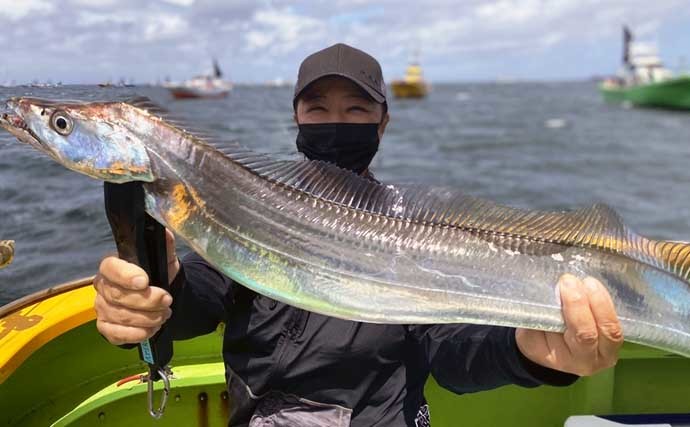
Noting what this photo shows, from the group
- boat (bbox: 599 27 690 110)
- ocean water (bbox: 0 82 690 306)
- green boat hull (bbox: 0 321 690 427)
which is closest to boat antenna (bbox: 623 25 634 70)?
boat (bbox: 599 27 690 110)

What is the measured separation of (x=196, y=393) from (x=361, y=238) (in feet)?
6.73

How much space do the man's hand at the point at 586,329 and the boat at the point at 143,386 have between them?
1.51 meters

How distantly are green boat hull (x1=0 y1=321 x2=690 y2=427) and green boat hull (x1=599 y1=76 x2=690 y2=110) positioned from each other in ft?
172

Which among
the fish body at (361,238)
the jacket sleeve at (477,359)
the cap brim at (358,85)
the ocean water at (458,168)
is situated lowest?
the ocean water at (458,168)

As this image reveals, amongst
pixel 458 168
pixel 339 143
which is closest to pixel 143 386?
pixel 339 143

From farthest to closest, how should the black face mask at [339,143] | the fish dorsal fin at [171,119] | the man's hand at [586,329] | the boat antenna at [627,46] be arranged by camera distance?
A: the boat antenna at [627,46], the black face mask at [339,143], the man's hand at [586,329], the fish dorsal fin at [171,119]

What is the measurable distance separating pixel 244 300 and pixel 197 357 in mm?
1379

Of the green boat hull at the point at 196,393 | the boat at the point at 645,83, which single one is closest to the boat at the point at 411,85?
the boat at the point at 645,83

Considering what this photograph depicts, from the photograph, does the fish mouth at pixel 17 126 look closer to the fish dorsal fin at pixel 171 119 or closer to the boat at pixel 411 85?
the fish dorsal fin at pixel 171 119

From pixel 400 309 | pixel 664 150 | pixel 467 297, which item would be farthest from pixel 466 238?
pixel 664 150

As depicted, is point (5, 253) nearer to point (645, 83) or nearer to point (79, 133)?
point (79, 133)

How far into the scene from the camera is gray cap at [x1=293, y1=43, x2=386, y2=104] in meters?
2.77

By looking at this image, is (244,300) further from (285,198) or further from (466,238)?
(466,238)

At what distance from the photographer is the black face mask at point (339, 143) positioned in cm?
273
